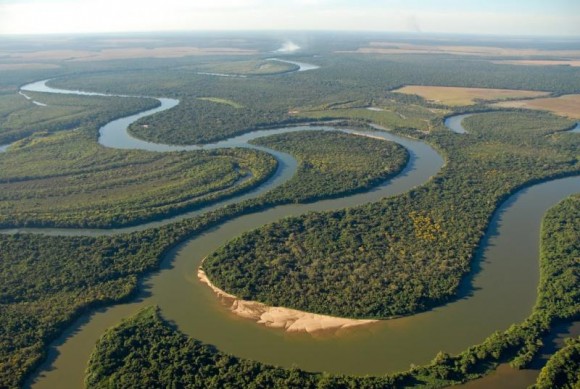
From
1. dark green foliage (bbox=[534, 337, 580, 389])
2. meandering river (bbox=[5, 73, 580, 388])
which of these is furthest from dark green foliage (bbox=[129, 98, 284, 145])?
dark green foliage (bbox=[534, 337, 580, 389])

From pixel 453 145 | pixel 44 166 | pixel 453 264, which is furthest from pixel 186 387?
pixel 453 145

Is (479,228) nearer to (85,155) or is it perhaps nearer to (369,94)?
(85,155)

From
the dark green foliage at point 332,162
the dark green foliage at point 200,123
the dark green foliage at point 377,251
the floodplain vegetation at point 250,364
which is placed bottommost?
the floodplain vegetation at point 250,364

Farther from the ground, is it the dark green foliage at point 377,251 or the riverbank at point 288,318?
the dark green foliage at point 377,251

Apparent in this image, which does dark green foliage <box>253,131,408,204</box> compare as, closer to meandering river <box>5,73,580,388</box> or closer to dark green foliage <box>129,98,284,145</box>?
dark green foliage <box>129,98,284,145</box>

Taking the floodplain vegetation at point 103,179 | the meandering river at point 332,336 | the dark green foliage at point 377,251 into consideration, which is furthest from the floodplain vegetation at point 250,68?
the meandering river at point 332,336

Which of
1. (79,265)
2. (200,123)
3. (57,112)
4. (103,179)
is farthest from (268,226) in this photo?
(57,112)

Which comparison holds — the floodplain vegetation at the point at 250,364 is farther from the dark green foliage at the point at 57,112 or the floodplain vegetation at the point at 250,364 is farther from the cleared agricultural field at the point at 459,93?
the cleared agricultural field at the point at 459,93

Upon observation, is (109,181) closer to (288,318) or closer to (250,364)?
(288,318)
